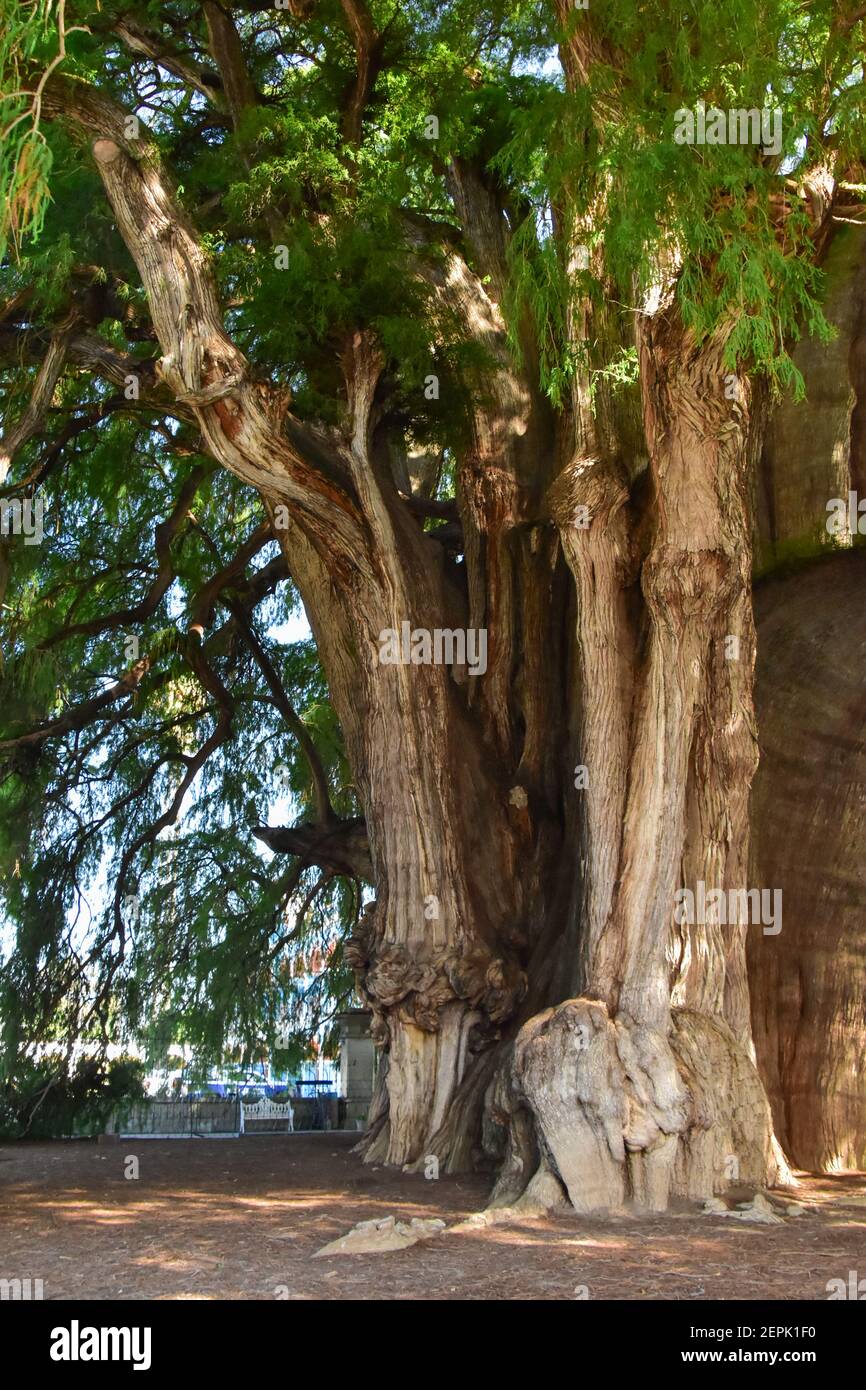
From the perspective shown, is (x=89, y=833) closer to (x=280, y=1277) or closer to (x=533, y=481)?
(x=533, y=481)

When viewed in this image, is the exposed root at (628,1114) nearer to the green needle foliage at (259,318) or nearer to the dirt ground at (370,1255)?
the dirt ground at (370,1255)

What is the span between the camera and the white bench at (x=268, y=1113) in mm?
16056

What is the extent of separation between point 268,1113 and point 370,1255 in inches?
427

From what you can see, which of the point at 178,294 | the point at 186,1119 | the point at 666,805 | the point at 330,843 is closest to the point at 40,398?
the point at 178,294

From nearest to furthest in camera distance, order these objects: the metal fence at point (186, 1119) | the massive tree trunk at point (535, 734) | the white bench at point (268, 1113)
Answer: the massive tree trunk at point (535, 734) < the metal fence at point (186, 1119) < the white bench at point (268, 1113)

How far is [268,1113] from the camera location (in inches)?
643

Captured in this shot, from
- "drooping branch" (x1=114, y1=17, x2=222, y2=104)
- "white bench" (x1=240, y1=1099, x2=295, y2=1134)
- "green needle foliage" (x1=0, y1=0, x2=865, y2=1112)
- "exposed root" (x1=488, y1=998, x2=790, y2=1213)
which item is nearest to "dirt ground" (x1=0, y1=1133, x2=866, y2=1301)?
"exposed root" (x1=488, y1=998, x2=790, y2=1213)

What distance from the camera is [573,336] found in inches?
315

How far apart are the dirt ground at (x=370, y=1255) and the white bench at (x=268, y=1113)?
704cm

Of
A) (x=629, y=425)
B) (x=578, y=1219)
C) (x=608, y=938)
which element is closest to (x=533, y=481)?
(x=629, y=425)

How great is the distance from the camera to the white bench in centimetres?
1606

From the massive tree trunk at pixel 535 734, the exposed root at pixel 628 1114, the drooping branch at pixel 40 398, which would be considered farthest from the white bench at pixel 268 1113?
the drooping branch at pixel 40 398

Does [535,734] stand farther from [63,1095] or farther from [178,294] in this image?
[63,1095]

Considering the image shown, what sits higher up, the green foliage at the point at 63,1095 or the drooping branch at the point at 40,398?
the drooping branch at the point at 40,398
